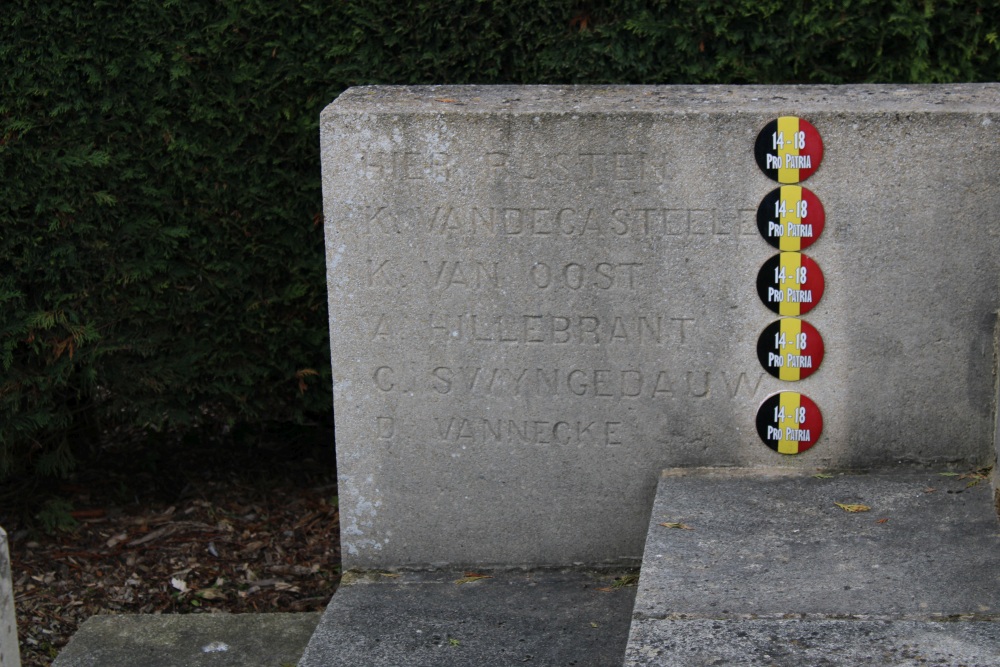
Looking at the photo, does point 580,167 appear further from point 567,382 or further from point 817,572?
point 817,572

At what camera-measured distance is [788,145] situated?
349cm

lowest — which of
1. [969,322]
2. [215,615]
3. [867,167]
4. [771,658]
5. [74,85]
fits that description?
[215,615]

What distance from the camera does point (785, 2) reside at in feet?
13.6

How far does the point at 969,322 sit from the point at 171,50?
2.90m

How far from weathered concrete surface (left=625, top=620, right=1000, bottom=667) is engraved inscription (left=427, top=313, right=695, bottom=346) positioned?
1141 mm

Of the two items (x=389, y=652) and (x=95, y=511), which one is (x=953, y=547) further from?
(x=95, y=511)

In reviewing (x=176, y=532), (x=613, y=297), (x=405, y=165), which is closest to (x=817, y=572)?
(x=613, y=297)

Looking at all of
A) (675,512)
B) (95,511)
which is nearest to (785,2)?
(675,512)

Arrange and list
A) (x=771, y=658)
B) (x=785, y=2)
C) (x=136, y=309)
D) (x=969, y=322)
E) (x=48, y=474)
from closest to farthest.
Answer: (x=771, y=658), (x=969, y=322), (x=785, y=2), (x=136, y=309), (x=48, y=474)

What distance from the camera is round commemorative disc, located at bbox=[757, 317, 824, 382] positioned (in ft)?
11.8

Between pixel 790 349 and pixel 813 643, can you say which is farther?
pixel 790 349

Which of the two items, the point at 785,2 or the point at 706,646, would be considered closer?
the point at 706,646

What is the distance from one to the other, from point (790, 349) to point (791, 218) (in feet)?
1.31

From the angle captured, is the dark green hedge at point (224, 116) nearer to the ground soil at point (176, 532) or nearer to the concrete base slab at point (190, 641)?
the ground soil at point (176, 532)
